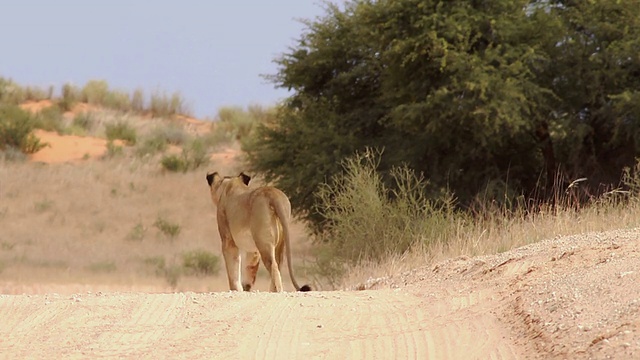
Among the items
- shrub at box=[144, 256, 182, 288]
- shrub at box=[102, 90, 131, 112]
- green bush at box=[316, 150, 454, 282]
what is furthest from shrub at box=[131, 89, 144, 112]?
green bush at box=[316, 150, 454, 282]

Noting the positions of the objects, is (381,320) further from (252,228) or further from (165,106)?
(165,106)

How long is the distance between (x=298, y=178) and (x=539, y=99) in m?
5.67

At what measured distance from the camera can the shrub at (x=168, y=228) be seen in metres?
41.3

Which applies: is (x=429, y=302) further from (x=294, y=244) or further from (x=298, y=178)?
(x=294, y=244)

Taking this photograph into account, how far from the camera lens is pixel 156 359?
27.5 feet

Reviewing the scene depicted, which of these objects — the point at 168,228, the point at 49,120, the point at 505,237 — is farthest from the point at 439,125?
the point at 49,120

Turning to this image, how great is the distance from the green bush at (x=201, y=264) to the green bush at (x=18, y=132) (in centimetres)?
1923

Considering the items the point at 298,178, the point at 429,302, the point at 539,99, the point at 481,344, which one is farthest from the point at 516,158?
the point at 481,344

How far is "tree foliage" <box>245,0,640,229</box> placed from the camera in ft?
82.7

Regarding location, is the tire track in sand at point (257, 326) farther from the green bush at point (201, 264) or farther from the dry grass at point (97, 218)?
the green bush at point (201, 264)

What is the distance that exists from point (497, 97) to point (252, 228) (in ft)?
39.3

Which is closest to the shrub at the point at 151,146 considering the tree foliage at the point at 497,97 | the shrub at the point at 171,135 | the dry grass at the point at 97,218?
the shrub at the point at 171,135

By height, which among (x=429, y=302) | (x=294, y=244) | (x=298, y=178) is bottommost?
(x=294, y=244)

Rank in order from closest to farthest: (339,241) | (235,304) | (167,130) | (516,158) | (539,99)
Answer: (235,304) → (339,241) → (539,99) → (516,158) → (167,130)
